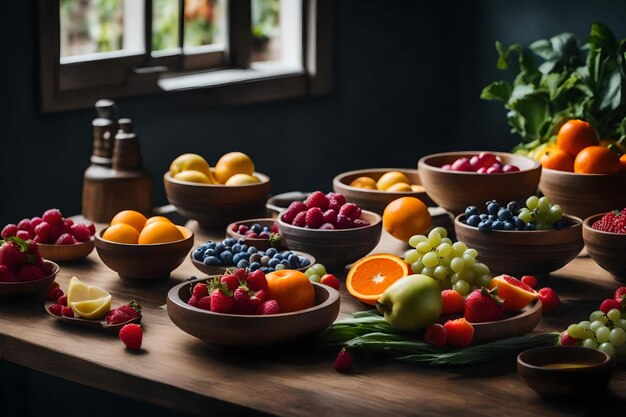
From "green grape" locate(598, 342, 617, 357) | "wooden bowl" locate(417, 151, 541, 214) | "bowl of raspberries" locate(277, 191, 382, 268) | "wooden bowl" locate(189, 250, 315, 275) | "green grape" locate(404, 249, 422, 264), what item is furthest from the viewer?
"wooden bowl" locate(417, 151, 541, 214)

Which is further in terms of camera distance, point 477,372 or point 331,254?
point 331,254

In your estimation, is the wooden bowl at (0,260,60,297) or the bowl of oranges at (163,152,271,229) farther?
the bowl of oranges at (163,152,271,229)

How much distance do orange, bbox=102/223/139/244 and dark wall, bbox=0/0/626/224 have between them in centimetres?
94

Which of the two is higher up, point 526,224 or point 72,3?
point 72,3

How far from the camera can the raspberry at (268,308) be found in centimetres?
168

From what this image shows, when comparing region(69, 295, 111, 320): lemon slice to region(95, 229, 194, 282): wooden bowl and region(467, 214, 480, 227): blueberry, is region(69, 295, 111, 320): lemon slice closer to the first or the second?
region(95, 229, 194, 282): wooden bowl

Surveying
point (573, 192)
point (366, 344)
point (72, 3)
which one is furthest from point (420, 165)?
point (72, 3)

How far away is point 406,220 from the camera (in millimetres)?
2379

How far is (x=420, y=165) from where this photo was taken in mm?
2521

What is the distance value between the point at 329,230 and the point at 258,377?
634 mm

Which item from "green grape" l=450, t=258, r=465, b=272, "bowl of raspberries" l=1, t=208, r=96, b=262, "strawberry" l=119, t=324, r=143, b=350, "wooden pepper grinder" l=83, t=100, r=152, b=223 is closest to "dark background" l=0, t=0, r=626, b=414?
"wooden pepper grinder" l=83, t=100, r=152, b=223

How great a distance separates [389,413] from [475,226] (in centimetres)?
79

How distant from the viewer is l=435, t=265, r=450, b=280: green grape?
1.90 m

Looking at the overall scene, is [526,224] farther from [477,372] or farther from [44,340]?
[44,340]
